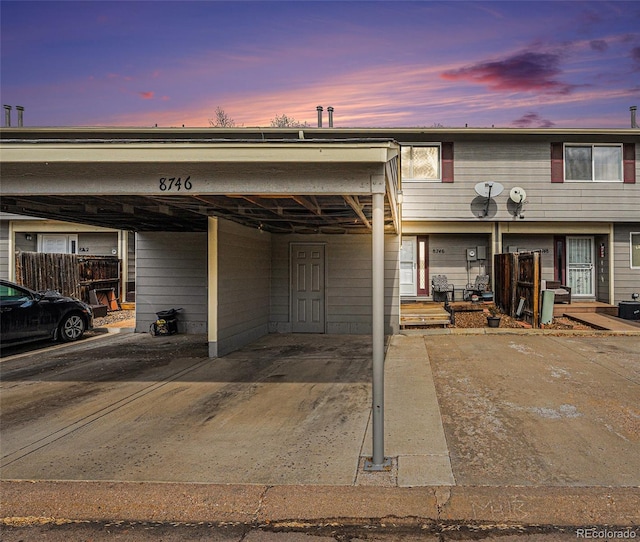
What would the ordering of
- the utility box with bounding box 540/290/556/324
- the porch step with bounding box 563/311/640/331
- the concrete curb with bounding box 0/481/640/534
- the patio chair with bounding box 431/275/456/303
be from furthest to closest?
the patio chair with bounding box 431/275/456/303 < the utility box with bounding box 540/290/556/324 < the porch step with bounding box 563/311/640/331 < the concrete curb with bounding box 0/481/640/534

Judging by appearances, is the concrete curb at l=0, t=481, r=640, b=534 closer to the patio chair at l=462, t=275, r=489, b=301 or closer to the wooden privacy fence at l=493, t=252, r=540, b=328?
the wooden privacy fence at l=493, t=252, r=540, b=328

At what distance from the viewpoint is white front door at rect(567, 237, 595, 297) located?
46.4ft

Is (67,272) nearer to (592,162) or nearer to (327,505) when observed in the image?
(327,505)

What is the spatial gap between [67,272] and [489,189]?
12760mm

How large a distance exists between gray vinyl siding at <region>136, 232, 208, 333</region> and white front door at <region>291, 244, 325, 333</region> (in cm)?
228

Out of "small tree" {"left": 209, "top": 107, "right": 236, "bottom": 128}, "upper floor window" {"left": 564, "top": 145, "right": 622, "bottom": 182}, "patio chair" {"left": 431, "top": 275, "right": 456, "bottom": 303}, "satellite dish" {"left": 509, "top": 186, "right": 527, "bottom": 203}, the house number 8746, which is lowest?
"patio chair" {"left": 431, "top": 275, "right": 456, "bottom": 303}

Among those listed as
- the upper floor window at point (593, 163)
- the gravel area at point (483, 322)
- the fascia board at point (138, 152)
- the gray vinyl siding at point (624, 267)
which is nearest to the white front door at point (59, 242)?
the gravel area at point (483, 322)

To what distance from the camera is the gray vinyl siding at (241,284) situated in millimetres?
8891

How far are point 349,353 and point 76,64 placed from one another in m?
10.7

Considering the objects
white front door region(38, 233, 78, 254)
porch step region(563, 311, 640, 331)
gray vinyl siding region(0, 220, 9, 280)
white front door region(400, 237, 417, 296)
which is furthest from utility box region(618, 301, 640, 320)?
gray vinyl siding region(0, 220, 9, 280)

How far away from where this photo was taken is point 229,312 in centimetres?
926

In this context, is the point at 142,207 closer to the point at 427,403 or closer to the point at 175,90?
the point at 427,403

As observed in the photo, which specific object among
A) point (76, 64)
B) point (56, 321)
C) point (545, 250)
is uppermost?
point (76, 64)

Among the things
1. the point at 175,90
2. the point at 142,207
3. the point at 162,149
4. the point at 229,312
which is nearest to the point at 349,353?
Answer: the point at 229,312
